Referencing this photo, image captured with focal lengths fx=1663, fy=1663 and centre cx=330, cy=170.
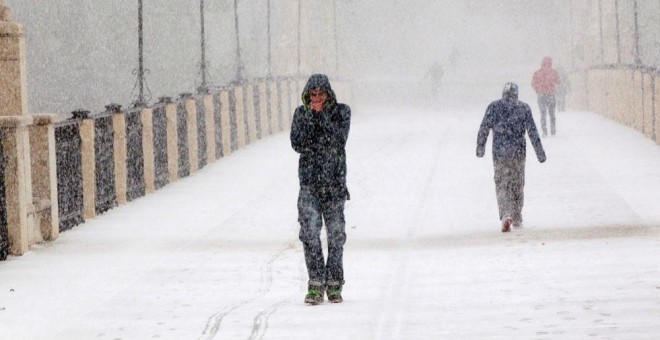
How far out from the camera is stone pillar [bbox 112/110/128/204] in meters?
21.5

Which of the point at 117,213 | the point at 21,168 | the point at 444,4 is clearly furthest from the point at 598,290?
the point at 444,4

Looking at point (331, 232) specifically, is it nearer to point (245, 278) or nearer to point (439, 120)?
point (245, 278)

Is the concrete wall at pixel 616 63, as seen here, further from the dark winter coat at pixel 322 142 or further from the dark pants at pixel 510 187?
the dark winter coat at pixel 322 142

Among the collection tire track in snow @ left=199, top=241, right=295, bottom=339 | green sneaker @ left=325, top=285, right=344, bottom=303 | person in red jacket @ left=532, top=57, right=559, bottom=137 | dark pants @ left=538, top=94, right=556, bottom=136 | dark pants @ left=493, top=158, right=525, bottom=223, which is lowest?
tire track in snow @ left=199, top=241, right=295, bottom=339

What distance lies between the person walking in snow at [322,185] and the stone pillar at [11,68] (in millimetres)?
6005

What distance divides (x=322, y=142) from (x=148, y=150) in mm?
11975

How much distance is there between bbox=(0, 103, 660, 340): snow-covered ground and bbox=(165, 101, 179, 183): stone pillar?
30cm

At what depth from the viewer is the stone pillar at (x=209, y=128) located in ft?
95.6

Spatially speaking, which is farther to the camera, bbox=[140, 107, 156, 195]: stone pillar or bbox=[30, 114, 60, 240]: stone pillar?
bbox=[140, 107, 156, 195]: stone pillar

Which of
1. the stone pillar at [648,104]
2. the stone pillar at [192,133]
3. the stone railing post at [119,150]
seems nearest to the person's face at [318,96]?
the stone railing post at [119,150]

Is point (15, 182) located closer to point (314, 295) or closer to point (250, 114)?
point (314, 295)

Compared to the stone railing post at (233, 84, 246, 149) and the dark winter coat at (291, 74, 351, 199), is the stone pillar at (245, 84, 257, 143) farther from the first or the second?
the dark winter coat at (291, 74, 351, 199)

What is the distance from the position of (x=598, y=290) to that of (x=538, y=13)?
101 m

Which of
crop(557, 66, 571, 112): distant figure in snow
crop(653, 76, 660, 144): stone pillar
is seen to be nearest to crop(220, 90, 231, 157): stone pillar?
crop(653, 76, 660, 144): stone pillar
